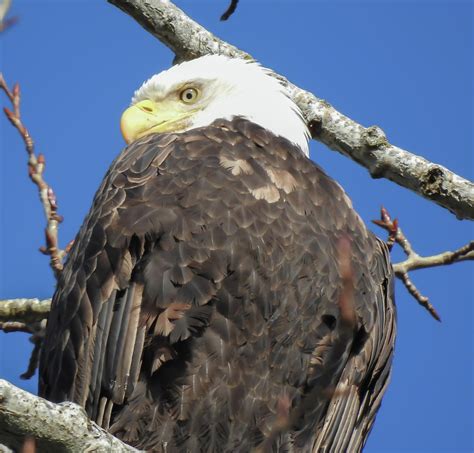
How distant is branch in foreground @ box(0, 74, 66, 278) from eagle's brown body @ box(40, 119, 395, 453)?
0.11m

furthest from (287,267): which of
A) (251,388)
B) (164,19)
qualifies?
(164,19)

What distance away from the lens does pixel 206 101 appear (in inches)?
194

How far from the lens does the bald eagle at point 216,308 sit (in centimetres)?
378

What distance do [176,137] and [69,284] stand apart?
0.78m

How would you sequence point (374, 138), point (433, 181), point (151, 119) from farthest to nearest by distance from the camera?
point (151, 119) < point (374, 138) < point (433, 181)

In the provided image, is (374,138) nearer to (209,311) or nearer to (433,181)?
(433,181)

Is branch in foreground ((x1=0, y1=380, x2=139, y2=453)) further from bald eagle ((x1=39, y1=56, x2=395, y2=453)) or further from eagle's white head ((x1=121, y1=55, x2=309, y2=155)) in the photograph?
eagle's white head ((x1=121, y1=55, x2=309, y2=155))

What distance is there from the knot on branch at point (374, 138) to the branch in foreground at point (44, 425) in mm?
2149

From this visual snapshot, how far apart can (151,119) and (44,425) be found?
99.8 inches

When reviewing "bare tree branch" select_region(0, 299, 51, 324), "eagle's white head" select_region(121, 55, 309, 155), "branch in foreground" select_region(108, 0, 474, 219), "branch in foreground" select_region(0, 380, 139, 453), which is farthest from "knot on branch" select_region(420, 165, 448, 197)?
"branch in foreground" select_region(0, 380, 139, 453)

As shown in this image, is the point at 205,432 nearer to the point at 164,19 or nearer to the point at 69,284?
the point at 69,284

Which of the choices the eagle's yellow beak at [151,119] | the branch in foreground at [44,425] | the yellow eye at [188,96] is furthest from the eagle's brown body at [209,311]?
the branch in foreground at [44,425]

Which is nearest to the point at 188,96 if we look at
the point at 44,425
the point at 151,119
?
the point at 151,119

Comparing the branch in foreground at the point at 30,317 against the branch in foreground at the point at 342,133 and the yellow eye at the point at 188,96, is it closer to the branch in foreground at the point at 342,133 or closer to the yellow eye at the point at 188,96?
the yellow eye at the point at 188,96
